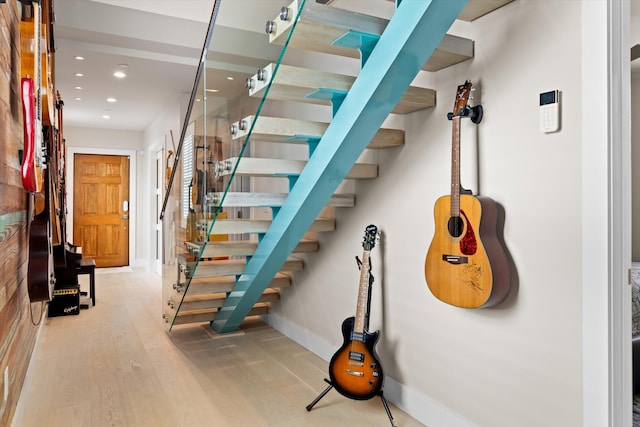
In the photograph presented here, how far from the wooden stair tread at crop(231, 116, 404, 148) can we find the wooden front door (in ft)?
23.0

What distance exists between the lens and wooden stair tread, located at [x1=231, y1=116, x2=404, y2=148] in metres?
2.43

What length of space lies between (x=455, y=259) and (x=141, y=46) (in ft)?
12.0

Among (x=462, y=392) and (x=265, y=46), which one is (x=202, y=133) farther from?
(x=462, y=392)

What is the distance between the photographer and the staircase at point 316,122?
1.95 m

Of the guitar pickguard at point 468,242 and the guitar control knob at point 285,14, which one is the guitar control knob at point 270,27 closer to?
the guitar control knob at point 285,14

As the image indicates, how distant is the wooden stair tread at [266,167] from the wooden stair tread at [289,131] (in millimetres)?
131

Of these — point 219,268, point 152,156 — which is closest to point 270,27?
point 219,268

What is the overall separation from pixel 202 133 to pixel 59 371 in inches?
72.0

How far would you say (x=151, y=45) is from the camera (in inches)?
172

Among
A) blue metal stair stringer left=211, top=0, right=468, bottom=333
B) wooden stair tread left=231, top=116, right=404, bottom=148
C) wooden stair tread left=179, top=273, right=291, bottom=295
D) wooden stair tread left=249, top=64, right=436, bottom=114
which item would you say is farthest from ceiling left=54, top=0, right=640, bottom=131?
wooden stair tread left=179, top=273, right=291, bottom=295

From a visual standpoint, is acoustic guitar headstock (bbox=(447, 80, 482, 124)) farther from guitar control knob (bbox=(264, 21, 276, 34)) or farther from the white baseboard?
the white baseboard

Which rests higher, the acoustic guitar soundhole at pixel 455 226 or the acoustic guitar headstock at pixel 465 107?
the acoustic guitar headstock at pixel 465 107

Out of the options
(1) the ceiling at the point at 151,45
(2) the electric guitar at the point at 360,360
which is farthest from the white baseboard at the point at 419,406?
(1) the ceiling at the point at 151,45

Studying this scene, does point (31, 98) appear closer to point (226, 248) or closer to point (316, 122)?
point (316, 122)
